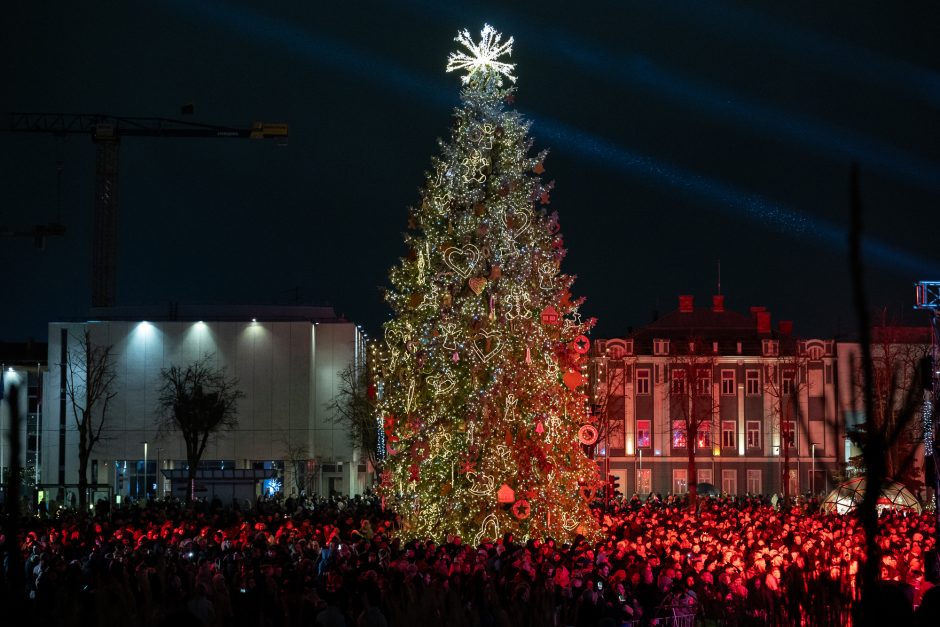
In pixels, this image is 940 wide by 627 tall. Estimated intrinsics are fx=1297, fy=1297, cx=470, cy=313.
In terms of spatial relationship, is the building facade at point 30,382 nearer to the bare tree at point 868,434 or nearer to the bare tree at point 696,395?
the bare tree at point 696,395

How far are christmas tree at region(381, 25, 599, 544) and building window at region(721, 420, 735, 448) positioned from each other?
58579mm

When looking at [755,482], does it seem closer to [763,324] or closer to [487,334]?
[763,324]

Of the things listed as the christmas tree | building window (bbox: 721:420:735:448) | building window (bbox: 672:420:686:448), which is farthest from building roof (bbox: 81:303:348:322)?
the christmas tree

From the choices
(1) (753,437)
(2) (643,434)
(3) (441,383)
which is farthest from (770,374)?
(3) (441,383)

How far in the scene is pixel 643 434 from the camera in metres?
84.3

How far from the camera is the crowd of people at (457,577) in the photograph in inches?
452

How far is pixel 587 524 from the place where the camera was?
27609 millimetres

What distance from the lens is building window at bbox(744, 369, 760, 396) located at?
277ft

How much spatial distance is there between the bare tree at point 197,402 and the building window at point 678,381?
2632 cm

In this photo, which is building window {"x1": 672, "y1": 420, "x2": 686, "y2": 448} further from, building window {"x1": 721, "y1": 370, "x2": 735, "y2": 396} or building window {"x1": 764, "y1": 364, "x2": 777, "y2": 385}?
building window {"x1": 764, "y1": 364, "x2": 777, "y2": 385}

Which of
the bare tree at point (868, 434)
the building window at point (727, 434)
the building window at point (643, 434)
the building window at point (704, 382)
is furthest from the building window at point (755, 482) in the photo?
the bare tree at point (868, 434)

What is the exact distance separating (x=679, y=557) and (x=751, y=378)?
65004 millimetres

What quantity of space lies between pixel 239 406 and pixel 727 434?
31131 millimetres

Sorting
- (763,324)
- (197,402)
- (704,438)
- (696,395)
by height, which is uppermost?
(763,324)
